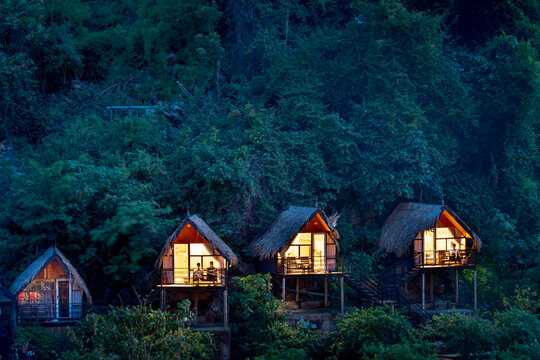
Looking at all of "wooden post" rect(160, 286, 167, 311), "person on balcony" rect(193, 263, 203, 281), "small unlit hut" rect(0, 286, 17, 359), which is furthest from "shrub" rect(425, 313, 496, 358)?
"small unlit hut" rect(0, 286, 17, 359)

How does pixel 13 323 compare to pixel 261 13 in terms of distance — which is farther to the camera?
pixel 261 13

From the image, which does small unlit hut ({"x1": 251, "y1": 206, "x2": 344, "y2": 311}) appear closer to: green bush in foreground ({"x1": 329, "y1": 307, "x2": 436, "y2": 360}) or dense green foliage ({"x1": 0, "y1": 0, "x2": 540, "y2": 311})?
dense green foliage ({"x1": 0, "y1": 0, "x2": 540, "y2": 311})

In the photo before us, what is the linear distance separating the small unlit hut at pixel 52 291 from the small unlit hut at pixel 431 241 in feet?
39.4

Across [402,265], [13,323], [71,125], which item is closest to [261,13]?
[71,125]

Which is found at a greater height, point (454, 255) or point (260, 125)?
point (260, 125)

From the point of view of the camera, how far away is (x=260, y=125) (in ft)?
81.6

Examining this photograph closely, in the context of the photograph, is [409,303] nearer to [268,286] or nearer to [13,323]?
[268,286]

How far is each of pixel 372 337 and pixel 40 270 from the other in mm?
10430

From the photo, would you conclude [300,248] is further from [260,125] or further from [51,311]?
[51,311]

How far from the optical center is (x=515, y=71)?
2644cm

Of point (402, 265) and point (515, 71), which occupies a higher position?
point (515, 71)

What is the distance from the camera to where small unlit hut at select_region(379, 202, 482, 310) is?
23047 mm

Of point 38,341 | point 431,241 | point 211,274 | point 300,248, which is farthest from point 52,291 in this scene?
point 431,241

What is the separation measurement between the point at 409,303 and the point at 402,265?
1.75m
